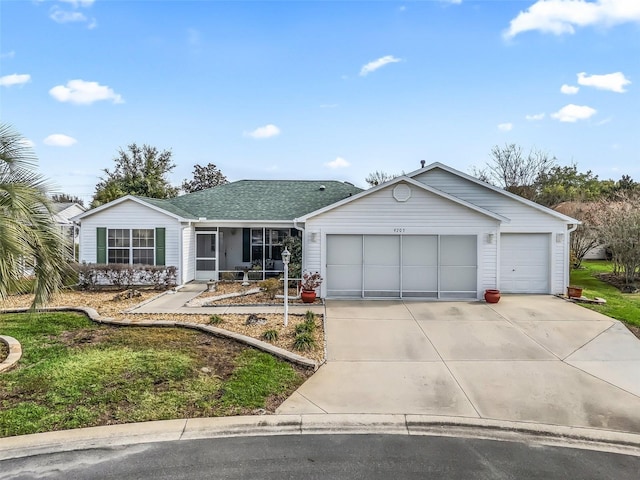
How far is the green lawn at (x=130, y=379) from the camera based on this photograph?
5051 mm

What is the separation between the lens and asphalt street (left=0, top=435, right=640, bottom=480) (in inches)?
154

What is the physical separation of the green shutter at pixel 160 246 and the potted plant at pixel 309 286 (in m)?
6.24

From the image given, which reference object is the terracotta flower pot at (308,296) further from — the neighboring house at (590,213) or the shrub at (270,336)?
the neighboring house at (590,213)

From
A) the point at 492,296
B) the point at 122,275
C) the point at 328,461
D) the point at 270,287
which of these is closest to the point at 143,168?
the point at 122,275

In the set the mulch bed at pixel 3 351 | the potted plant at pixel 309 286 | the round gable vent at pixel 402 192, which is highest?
the round gable vent at pixel 402 192

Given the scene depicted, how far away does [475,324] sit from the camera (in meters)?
9.92

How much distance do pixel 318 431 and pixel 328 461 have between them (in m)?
0.66

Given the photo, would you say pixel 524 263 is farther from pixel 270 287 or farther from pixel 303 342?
pixel 303 342

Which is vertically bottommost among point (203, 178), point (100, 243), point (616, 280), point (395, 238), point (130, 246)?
point (616, 280)

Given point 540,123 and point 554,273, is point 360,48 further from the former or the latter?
point 540,123

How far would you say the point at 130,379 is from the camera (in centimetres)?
609

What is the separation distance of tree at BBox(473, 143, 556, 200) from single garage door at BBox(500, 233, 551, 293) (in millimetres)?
19676

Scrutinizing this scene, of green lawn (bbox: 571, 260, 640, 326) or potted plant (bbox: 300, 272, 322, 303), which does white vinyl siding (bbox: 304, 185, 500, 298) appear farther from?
green lawn (bbox: 571, 260, 640, 326)

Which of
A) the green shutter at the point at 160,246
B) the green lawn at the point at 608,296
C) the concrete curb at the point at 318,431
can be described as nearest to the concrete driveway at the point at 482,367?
the concrete curb at the point at 318,431
